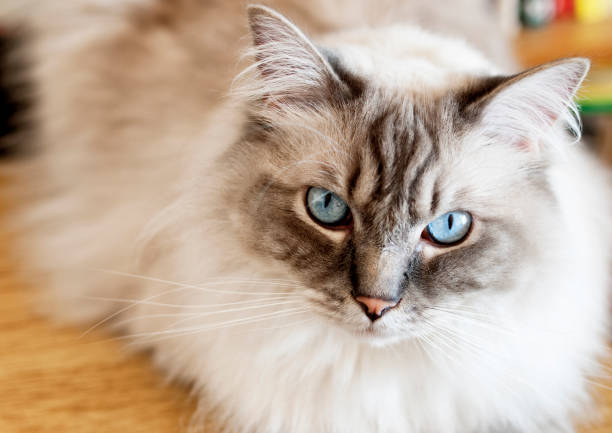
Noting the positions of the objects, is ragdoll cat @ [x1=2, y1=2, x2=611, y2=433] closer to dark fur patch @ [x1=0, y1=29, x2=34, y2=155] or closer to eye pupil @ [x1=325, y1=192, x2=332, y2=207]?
eye pupil @ [x1=325, y1=192, x2=332, y2=207]

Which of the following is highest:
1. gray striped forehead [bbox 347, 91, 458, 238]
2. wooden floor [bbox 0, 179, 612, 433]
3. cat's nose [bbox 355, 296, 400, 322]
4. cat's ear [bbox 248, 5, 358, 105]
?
cat's ear [bbox 248, 5, 358, 105]

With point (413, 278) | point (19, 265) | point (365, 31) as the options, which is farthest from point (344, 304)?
point (19, 265)

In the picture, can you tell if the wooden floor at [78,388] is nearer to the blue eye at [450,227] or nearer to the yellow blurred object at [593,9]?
the blue eye at [450,227]

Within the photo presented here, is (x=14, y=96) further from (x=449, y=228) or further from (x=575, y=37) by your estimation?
(x=575, y=37)

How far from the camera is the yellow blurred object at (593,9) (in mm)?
3029

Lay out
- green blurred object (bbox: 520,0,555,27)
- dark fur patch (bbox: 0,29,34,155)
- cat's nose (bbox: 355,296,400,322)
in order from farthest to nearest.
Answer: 1. green blurred object (bbox: 520,0,555,27)
2. dark fur patch (bbox: 0,29,34,155)
3. cat's nose (bbox: 355,296,400,322)

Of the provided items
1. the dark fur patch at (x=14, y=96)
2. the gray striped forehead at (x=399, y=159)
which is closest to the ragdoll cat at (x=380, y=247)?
the gray striped forehead at (x=399, y=159)

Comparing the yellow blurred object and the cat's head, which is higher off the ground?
the yellow blurred object

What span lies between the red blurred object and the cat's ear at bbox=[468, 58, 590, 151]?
2179 millimetres

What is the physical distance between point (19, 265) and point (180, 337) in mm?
743

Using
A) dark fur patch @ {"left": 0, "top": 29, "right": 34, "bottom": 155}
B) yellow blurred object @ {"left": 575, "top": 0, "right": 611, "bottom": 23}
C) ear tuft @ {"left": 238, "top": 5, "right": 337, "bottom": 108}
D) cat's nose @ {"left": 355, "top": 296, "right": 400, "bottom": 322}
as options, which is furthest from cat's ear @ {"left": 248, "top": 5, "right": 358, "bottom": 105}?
yellow blurred object @ {"left": 575, "top": 0, "right": 611, "bottom": 23}

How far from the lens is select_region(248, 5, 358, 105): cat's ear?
41.5 inches

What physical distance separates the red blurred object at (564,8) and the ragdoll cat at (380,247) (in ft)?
6.43

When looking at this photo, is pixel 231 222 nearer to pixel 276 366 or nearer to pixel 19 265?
pixel 276 366
